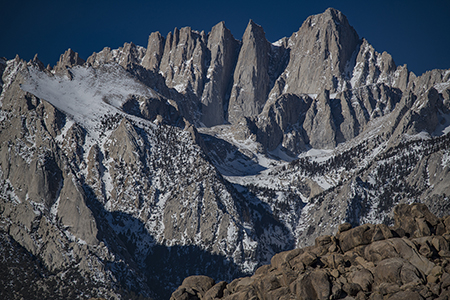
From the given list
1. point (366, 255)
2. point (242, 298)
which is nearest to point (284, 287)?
point (242, 298)

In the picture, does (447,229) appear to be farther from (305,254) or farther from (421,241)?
(305,254)

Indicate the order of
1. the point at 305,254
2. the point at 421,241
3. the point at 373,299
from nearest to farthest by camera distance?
the point at 373,299 → the point at 421,241 → the point at 305,254

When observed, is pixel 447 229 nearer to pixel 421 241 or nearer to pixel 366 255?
pixel 421 241

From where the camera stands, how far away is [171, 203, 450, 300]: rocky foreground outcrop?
55.0 m

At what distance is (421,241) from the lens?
60.2 meters

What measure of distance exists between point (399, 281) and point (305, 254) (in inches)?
576

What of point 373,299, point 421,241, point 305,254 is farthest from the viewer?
point 305,254

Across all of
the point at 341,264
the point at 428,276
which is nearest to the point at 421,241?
the point at 428,276

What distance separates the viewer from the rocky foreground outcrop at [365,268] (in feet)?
181

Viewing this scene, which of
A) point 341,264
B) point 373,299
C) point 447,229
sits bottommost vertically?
point 373,299

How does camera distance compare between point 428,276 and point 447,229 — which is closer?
point 428,276

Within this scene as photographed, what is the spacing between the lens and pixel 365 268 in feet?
196

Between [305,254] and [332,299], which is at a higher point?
[305,254]

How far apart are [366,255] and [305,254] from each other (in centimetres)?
878
